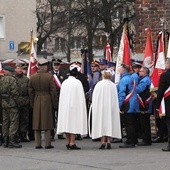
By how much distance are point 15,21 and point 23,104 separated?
998 inches

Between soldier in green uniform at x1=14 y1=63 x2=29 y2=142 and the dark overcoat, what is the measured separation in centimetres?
121

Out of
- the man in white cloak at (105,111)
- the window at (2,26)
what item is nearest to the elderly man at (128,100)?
the man in white cloak at (105,111)

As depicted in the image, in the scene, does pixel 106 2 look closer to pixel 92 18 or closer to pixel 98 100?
pixel 92 18

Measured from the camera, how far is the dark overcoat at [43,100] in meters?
14.8

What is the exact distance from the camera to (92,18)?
4000cm

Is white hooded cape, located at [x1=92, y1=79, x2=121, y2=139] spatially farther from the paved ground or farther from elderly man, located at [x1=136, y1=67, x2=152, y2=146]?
elderly man, located at [x1=136, y1=67, x2=152, y2=146]

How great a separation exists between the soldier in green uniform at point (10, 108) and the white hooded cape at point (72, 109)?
129 centimetres

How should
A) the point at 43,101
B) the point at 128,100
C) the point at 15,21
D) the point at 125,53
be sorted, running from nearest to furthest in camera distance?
the point at 43,101 → the point at 128,100 → the point at 125,53 → the point at 15,21

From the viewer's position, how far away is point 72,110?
14633 millimetres

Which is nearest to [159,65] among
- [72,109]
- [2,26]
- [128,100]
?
[128,100]

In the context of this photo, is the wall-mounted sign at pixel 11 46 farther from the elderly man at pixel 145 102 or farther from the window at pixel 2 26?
the elderly man at pixel 145 102

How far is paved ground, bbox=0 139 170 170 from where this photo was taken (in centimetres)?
1187

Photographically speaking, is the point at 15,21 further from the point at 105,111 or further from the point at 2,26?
the point at 105,111

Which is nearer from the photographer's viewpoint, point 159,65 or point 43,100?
point 43,100
